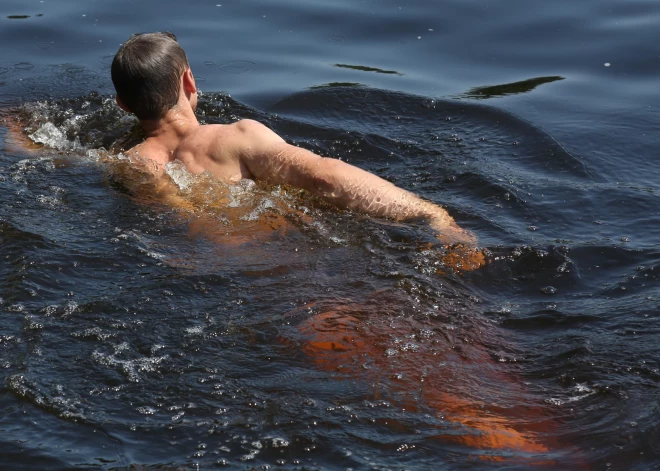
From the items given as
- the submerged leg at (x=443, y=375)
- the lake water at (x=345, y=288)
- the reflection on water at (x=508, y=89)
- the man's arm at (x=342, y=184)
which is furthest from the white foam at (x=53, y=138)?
the reflection on water at (x=508, y=89)

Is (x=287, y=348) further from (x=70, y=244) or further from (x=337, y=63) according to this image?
(x=337, y=63)

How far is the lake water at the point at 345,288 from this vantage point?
320cm

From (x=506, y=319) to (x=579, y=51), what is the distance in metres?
4.98

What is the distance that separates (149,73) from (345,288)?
1.88 meters

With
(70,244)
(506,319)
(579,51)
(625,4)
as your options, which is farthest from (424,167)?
(625,4)

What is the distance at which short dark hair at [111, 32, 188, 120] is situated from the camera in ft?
17.0

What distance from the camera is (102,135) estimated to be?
6.30 metres

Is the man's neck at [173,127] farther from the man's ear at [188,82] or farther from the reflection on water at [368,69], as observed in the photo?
the reflection on water at [368,69]

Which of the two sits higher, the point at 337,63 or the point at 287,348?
the point at 337,63

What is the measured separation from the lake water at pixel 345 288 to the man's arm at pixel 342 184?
0.35ft

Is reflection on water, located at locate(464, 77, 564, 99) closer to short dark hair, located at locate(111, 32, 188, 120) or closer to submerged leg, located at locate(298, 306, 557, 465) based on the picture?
short dark hair, located at locate(111, 32, 188, 120)

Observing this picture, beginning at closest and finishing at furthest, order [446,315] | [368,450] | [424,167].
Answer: [368,450]
[446,315]
[424,167]

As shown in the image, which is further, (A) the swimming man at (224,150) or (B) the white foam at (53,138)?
(B) the white foam at (53,138)

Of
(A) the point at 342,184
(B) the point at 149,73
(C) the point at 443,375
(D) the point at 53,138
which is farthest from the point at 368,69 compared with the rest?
(C) the point at 443,375
